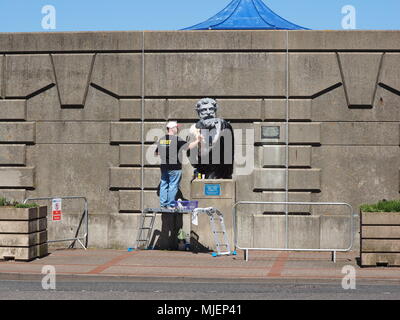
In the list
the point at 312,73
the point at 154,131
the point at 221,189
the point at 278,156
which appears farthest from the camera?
the point at 154,131

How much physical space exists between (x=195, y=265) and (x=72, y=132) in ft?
16.9

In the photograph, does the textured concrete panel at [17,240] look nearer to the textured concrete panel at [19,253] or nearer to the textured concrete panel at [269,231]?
the textured concrete panel at [19,253]

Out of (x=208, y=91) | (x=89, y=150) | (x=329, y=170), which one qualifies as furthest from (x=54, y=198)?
→ (x=329, y=170)

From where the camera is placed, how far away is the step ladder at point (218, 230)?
17.8 meters

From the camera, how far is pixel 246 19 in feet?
96.2

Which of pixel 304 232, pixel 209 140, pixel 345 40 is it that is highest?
pixel 345 40

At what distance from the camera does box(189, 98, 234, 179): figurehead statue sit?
18.9m

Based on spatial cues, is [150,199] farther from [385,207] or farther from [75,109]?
[385,207]

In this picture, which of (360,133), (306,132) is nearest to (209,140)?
(306,132)

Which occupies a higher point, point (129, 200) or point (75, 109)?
point (75, 109)

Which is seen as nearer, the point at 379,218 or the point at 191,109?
the point at 379,218

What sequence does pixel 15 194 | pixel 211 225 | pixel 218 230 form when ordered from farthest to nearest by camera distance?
pixel 15 194, pixel 218 230, pixel 211 225

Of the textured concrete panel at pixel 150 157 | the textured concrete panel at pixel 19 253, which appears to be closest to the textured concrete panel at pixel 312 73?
the textured concrete panel at pixel 150 157

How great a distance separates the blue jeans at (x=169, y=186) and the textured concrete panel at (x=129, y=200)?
3.36ft
